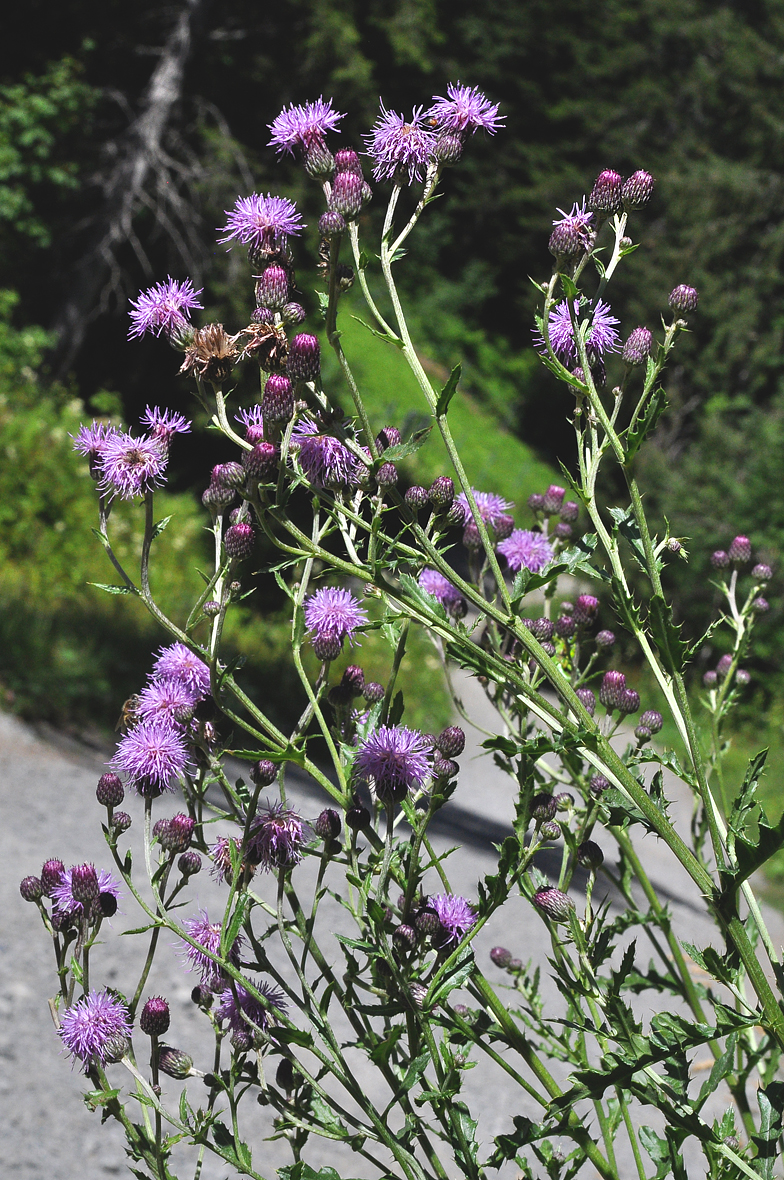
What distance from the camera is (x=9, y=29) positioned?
34.2 feet

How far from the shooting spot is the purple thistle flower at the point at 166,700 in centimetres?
132

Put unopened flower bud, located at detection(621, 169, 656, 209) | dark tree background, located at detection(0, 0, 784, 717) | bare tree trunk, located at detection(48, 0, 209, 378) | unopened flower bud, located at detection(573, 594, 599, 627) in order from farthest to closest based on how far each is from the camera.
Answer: dark tree background, located at detection(0, 0, 784, 717) → bare tree trunk, located at detection(48, 0, 209, 378) → unopened flower bud, located at detection(573, 594, 599, 627) → unopened flower bud, located at detection(621, 169, 656, 209)

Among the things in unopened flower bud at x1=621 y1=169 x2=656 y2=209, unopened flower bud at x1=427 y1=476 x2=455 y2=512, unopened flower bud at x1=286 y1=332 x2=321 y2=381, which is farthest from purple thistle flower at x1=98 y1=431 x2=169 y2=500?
unopened flower bud at x1=621 y1=169 x2=656 y2=209

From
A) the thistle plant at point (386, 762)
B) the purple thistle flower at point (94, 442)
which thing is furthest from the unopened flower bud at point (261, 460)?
the purple thistle flower at point (94, 442)

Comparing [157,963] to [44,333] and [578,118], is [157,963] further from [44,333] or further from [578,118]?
[578,118]

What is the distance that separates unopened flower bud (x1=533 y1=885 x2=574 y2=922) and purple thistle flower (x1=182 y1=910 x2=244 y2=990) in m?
0.37

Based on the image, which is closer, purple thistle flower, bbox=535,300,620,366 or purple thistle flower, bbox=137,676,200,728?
purple thistle flower, bbox=137,676,200,728

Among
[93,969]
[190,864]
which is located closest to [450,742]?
[190,864]

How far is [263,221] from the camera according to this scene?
1.35 m

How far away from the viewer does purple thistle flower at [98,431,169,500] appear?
49.9 inches

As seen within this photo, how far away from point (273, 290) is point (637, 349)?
0.50 meters

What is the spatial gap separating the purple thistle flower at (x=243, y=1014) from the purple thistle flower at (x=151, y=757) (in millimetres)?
271

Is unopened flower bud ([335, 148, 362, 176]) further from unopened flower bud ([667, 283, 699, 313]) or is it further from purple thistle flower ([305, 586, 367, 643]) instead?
purple thistle flower ([305, 586, 367, 643])

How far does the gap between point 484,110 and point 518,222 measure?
2462cm
